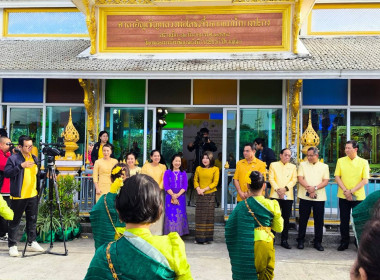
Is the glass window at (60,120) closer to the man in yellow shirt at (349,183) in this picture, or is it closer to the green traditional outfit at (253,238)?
the man in yellow shirt at (349,183)

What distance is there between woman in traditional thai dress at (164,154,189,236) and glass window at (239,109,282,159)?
226cm

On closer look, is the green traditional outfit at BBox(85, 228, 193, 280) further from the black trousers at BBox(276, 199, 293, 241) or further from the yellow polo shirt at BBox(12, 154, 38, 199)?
the black trousers at BBox(276, 199, 293, 241)

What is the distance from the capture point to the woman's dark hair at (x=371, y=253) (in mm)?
1033

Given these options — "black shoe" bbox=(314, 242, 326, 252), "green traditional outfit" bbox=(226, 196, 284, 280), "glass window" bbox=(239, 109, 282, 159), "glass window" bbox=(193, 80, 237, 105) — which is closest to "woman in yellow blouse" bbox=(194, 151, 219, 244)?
"black shoe" bbox=(314, 242, 326, 252)

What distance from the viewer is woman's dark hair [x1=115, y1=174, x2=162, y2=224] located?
1843 mm

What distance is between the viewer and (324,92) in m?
8.95

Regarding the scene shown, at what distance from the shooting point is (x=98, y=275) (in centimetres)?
187

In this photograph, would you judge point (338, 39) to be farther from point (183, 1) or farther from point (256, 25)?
point (183, 1)

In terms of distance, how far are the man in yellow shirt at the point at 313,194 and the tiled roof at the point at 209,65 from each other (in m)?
1.73

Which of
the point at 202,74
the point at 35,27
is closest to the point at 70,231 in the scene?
the point at 202,74

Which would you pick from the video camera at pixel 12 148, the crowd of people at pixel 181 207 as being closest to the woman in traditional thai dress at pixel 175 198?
the crowd of people at pixel 181 207

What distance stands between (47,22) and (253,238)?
9022mm

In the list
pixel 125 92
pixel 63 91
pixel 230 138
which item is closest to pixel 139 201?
pixel 230 138

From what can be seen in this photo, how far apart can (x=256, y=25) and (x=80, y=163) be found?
15.1ft
